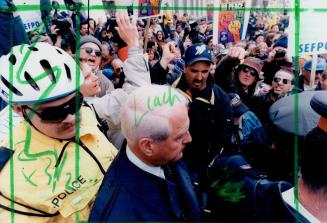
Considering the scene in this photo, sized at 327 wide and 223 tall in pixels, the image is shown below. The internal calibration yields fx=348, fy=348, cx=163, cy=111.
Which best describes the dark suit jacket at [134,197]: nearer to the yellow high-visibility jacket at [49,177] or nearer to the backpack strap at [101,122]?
the yellow high-visibility jacket at [49,177]

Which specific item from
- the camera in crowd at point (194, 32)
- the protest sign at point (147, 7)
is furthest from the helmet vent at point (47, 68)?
the camera in crowd at point (194, 32)

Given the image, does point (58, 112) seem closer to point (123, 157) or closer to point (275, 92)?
point (123, 157)

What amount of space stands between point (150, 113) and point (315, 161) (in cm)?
49

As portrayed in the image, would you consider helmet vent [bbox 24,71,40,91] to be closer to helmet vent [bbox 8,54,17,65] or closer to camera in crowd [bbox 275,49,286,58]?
helmet vent [bbox 8,54,17,65]

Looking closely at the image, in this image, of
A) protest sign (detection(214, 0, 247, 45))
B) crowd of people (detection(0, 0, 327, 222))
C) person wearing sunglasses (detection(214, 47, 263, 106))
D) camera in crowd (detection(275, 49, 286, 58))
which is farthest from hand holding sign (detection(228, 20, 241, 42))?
crowd of people (detection(0, 0, 327, 222))

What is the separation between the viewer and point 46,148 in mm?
1196

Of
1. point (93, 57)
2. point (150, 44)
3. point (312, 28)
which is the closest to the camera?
point (312, 28)

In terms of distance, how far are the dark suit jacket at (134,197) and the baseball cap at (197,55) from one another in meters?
1.46

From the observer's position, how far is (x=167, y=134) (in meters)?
1.10

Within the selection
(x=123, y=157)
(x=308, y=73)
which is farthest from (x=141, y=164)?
(x=308, y=73)

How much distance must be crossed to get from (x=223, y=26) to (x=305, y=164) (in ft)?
6.52

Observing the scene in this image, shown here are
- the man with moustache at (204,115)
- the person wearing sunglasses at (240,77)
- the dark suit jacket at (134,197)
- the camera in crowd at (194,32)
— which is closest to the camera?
the dark suit jacket at (134,197)

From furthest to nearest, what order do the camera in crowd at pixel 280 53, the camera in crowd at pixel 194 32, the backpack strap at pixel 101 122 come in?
the camera in crowd at pixel 194 32 → the camera in crowd at pixel 280 53 → the backpack strap at pixel 101 122

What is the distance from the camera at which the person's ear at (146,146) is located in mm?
1096
